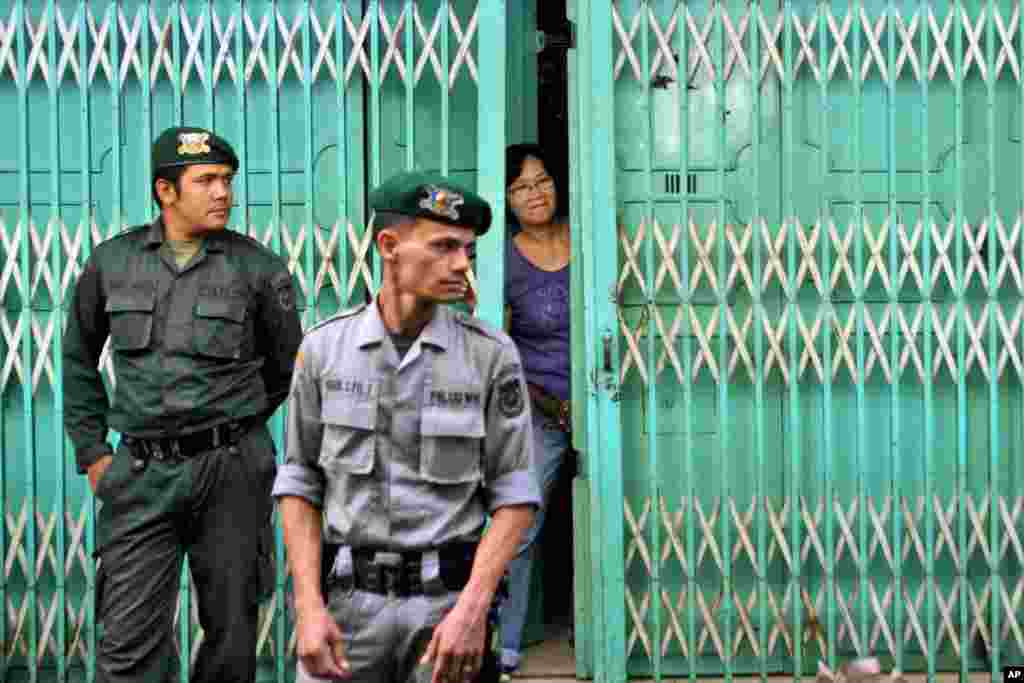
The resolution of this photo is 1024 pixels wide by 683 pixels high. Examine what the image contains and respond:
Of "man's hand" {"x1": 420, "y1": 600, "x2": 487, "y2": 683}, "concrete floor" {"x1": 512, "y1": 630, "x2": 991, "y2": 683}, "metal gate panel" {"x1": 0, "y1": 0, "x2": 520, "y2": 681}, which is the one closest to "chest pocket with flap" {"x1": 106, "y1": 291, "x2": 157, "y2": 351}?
"metal gate panel" {"x1": 0, "y1": 0, "x2": 520, "y2": 681}

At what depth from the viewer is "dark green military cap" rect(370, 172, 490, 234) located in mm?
3043

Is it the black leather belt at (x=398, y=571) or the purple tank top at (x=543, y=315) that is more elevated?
the purple tank top at (x=543, y=315)

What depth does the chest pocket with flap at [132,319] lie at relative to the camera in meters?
4.38

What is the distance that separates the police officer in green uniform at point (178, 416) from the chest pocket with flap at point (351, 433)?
1.45m

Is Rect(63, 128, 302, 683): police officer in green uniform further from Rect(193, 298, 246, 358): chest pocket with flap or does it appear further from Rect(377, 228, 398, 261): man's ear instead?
Rect(377, 228, 398, 261): man's ear

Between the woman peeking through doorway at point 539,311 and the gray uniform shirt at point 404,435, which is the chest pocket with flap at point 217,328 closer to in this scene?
the gray uniform shirt at point 404,435

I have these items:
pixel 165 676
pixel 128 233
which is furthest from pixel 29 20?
pixel 165 676

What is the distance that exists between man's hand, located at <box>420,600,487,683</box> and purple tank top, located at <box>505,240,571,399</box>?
2861 millimetres

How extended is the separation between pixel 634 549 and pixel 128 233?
2.25 m

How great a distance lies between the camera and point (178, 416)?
4.34m

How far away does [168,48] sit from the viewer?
5.43 metres

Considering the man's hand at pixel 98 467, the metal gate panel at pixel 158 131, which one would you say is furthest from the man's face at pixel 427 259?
the metal gate panel at pixel 158 131

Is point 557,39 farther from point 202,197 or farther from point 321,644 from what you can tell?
point 321,644

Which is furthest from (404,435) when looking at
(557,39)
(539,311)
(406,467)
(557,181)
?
(557,39)
